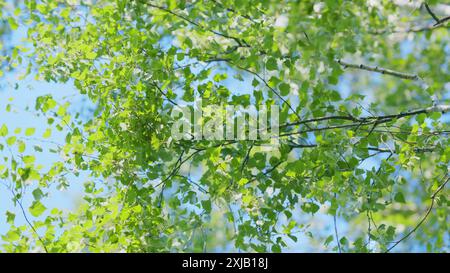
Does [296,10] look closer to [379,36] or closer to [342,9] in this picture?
[342,9]

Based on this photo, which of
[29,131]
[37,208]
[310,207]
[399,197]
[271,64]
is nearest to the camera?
[37,208]

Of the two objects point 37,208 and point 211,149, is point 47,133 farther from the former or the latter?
point 211,149

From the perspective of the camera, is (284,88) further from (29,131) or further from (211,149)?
(29,131)

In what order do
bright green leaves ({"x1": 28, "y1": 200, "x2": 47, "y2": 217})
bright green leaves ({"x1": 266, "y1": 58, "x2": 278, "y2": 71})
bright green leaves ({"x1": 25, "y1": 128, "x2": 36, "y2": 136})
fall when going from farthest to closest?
bright green leaves ({"x1": 266, "y1": 58, "x2": 278, "y2": 71})
bright green leaves ({"x1": 25, "y1": 128, "x2": 36, "y2": 136})
bright green leaves ({"x1": 28, "y1": 200, "x2": 47, "y2": 217})

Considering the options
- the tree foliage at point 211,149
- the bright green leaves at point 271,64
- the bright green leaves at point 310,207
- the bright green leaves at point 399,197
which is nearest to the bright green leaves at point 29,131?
the tree foliage at point 211,149

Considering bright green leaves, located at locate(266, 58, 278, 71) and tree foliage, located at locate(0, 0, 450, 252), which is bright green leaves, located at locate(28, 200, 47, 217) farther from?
bright green leaves, located at locate(266, 58, 278, 71)

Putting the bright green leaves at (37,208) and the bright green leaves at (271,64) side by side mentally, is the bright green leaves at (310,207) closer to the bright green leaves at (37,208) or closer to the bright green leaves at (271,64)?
the bright green leaves at (271,64)

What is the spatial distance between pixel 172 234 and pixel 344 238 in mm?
1078

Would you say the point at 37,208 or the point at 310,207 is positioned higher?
the point at 310,207

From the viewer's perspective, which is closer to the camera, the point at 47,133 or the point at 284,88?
the point at 284,88

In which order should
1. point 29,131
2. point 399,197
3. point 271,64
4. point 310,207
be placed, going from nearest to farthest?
point 29,131 < point 271,64 < point 399,197 < point 310,207

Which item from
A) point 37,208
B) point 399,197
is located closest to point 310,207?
point 399,197

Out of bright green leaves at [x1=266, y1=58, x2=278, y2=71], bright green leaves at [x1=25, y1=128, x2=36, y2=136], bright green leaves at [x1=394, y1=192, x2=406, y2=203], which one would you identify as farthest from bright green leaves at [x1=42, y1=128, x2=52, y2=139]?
bright green leaves at [x1=394, y1=192, x2=406, y2=203]

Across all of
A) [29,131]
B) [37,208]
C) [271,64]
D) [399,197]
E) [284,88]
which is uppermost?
[271,64]
